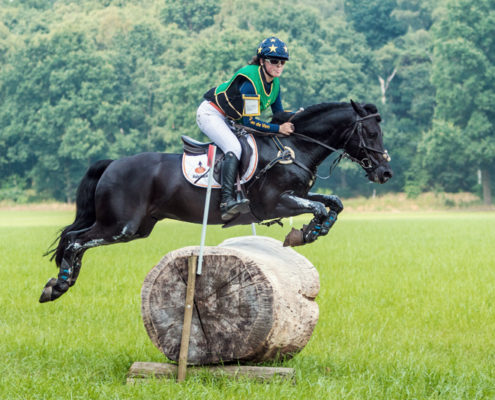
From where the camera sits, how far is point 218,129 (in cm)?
798

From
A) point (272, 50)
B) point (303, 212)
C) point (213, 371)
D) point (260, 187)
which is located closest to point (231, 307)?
point (213, 371)

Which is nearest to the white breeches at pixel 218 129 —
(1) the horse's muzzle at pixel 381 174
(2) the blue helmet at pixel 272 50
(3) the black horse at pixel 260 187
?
(3) the black horse at pixel 260 187

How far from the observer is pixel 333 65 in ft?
213

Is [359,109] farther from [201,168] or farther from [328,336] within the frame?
[328,336]

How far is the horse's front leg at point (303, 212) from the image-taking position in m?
7.12

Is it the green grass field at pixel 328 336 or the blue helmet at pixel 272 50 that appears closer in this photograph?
the green grass field at pixel 328 336

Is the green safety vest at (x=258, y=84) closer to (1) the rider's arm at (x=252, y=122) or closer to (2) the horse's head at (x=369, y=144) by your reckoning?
(1) the rider's arm at (x=252, y=122)

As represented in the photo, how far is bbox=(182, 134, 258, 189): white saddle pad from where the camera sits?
7820 mm

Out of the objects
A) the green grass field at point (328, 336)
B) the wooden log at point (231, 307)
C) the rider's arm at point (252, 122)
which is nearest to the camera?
the green grass field at point (328, 336)

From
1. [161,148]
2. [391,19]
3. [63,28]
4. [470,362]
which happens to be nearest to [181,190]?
[470,362]

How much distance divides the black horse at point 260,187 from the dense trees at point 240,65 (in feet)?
161

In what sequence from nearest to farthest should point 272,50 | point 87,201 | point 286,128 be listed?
point 272,50
point 286,128
point 87,201

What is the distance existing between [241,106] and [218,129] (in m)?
0.34

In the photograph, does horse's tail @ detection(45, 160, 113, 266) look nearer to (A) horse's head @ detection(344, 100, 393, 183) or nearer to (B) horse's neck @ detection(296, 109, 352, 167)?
(B) horse's neck @ detection(296, 109, 352, 167)
